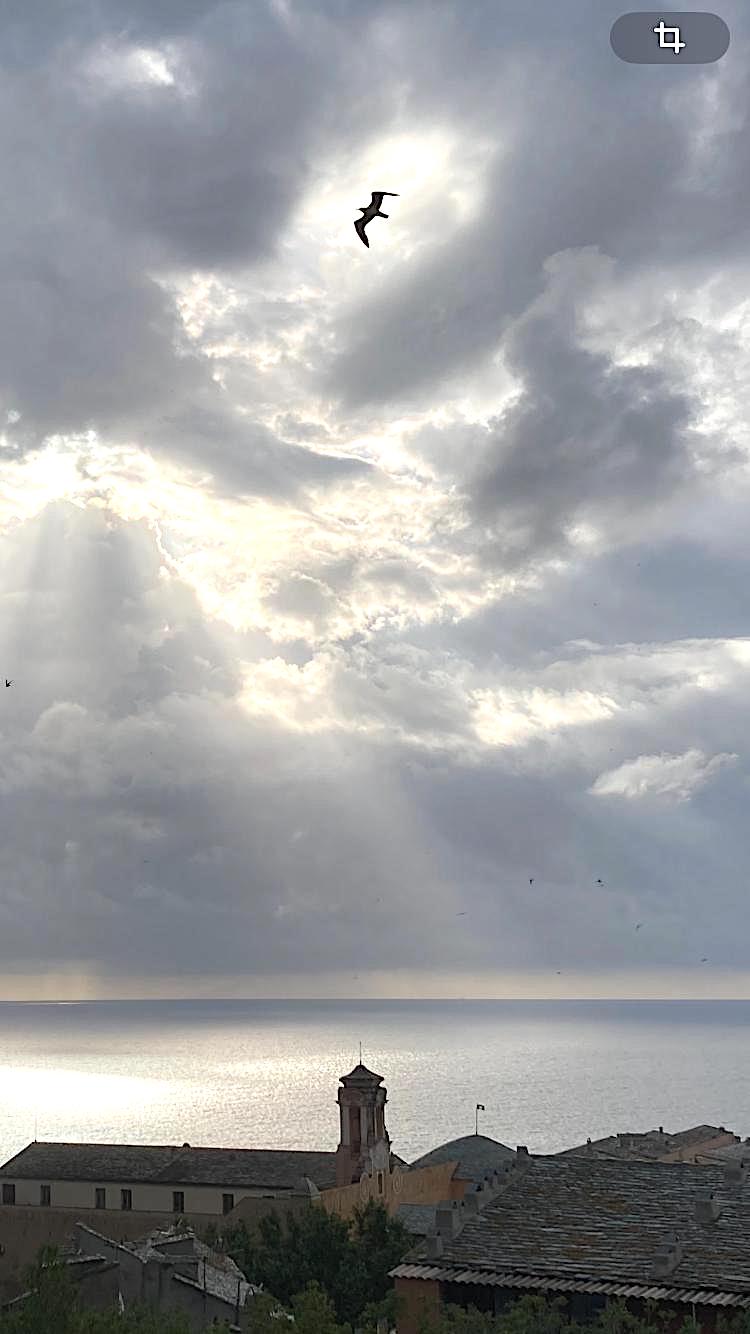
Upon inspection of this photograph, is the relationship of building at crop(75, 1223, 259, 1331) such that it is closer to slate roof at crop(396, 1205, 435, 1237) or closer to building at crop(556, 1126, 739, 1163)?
slate roof at crop(396, 1205, 435, 1237)

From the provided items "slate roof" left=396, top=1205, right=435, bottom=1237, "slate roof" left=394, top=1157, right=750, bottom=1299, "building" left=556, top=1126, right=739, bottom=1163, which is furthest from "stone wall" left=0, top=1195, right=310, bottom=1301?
"slate roof" left=394, top=1157, right=750, bottom=1299

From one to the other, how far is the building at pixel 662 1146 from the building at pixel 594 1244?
1544cm

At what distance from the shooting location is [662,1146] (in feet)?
209

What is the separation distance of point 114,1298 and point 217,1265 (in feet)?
16.4

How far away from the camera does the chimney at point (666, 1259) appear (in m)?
29.6

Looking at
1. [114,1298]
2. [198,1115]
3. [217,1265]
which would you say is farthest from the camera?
[198,1115]

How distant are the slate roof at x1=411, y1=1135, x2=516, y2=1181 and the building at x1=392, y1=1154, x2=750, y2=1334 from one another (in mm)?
28411

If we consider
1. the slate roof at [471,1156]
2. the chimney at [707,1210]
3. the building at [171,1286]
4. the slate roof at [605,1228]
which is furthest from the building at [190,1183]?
the building at [171,1286]

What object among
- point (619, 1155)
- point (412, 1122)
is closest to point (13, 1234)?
point (619, 1155)

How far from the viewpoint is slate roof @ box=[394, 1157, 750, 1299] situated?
30.1 metres

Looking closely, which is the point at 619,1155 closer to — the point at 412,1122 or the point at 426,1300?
the point at 426,1300

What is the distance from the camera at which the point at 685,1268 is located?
29828 millimetres

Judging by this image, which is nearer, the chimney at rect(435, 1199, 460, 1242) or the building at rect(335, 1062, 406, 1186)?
the chimney at rect(435, 1199, 460, 1242)

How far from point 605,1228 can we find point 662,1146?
33.2m
